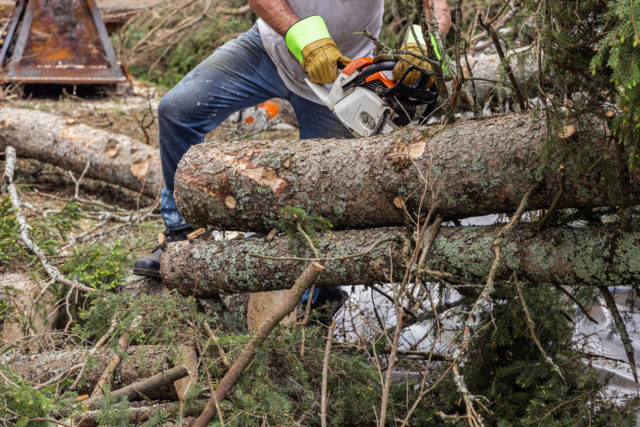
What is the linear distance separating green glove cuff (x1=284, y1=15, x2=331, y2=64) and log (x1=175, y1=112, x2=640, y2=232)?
0.50 m

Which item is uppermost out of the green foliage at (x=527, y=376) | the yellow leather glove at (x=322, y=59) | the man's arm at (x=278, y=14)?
the man's arm at (x=278, y=14)

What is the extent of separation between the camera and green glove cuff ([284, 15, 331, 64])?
2.82 m

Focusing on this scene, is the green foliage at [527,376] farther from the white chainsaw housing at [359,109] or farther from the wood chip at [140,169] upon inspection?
the wood chip at [140,169]

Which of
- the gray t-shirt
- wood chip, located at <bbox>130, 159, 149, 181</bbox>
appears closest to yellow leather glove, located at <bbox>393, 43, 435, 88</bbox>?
the gray t-shirt

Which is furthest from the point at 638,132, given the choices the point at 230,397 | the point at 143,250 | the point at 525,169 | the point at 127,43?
the point at 127,43

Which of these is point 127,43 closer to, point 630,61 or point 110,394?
point 110,394

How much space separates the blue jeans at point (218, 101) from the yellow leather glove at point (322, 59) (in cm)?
39

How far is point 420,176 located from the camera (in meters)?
2.21

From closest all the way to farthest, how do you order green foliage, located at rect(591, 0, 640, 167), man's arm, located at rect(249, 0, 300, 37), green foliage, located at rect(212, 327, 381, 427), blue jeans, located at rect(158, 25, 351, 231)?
green foliage, located at rect(591, 0, 640, 167)
green foliage, located at rect(212, 327, 381, 427)
man's arm, located at rect(249, 0, 300, 37)
blue jeans, located at rect(158, 25, 351, 231)

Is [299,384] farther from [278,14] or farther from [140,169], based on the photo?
[140,169]

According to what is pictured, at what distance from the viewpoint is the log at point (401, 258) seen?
1.98 meters

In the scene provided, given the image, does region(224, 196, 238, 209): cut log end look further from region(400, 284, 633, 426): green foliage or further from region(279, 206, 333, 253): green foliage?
region(400, 284, 633, 426): green foliage

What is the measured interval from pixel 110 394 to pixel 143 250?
167cm

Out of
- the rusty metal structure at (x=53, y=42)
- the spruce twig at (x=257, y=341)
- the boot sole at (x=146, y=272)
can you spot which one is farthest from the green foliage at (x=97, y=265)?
the rusty metal structure at (x=53, y=42)
